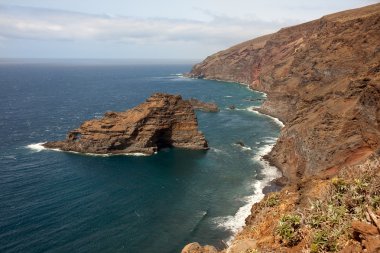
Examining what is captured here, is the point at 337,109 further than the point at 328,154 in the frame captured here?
Yes

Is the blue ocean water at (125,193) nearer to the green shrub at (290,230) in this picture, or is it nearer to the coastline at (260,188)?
the coastline at (260,188)

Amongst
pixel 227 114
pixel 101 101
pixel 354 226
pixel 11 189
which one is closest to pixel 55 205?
pixel 11 189

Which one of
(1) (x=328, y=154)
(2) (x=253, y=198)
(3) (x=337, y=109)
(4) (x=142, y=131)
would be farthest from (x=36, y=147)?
(3) (x=337, y=109)

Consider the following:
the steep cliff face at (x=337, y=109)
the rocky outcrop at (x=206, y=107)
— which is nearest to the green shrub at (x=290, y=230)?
the steep cliff face at (x=337, y=109)

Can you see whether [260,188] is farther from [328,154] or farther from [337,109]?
[337,109]

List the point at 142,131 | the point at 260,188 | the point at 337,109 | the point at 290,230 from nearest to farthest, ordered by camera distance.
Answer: the point at 290,230
the point at 337,109
the point at 260,188
the point at 142,131

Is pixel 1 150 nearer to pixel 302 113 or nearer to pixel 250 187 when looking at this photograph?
pixel 250 187
